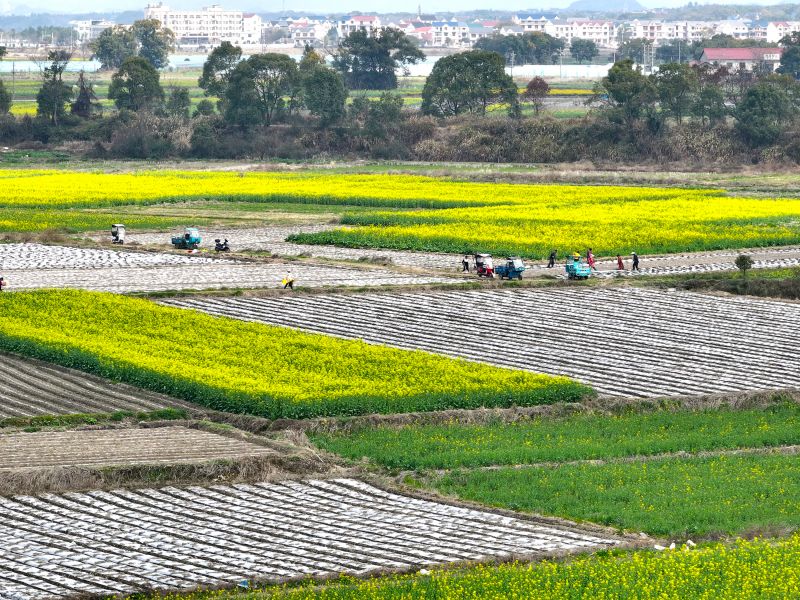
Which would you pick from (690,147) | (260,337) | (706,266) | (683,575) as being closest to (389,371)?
(260,337)

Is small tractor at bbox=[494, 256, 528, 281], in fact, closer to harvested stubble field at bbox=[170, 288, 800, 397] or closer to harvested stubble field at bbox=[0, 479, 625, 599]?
harvested stubble field at bbox=[170, 288, 800, 397]

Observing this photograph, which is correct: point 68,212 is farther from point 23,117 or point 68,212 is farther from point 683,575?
point 683,575

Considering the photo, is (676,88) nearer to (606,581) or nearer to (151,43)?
(606,581)

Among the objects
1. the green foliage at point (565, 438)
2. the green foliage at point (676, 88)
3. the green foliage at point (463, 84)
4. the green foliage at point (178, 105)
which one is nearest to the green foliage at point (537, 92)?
the green foliage at point (463, 84)

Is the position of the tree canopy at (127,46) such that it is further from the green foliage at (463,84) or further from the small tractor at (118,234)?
the small tractor at (118,234)

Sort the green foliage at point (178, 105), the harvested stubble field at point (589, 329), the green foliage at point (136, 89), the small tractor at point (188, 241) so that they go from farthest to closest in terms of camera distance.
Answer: the green foliage at point (136, 89) → the green foliage at point (178, 105) → the small tractor at point (188, 241) → the harvested stubble field at point (589, 329)

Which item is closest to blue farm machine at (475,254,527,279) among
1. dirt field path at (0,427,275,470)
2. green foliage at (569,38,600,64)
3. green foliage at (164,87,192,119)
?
dirt field path at (0,427,275,470)
